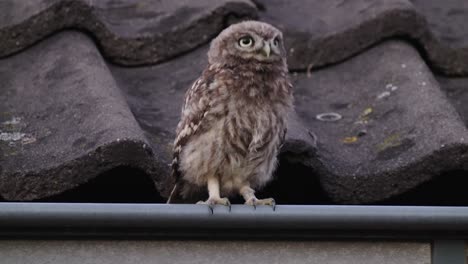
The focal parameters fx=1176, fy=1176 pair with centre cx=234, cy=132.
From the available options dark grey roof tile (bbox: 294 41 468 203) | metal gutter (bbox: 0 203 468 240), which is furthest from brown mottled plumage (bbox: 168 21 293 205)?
metal gutter (bbox: 0 203 468 240)

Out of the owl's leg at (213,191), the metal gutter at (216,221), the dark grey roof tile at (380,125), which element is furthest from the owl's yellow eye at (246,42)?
the metal gutter at (216,221)

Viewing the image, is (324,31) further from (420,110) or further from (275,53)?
(420,110)

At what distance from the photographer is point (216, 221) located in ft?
10.5

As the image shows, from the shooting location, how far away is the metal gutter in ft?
10.2

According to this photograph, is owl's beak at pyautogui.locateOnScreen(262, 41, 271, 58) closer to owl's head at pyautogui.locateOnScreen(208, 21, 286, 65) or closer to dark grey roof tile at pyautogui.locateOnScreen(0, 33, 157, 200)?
owl's head at pyautogui.locateOnScreen(208, 21, 286, 65)

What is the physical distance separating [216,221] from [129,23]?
4.65 feet

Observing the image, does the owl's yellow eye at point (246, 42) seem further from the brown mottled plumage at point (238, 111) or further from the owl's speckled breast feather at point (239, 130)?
the owl's speckled breast feather at point (239, 130)

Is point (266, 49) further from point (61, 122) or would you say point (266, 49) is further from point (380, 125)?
point (61, 122)

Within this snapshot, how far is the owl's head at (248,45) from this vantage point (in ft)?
13.8

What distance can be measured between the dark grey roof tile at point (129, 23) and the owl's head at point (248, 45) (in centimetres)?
11

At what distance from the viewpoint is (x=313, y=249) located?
3.35 meters

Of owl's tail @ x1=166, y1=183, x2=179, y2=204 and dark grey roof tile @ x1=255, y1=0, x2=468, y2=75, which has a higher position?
dark grey roof tile @ x1=255, y1=0, x2=468, y2=75

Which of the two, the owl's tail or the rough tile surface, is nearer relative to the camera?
the rough tile surface

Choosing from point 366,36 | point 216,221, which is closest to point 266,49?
point 366,36
